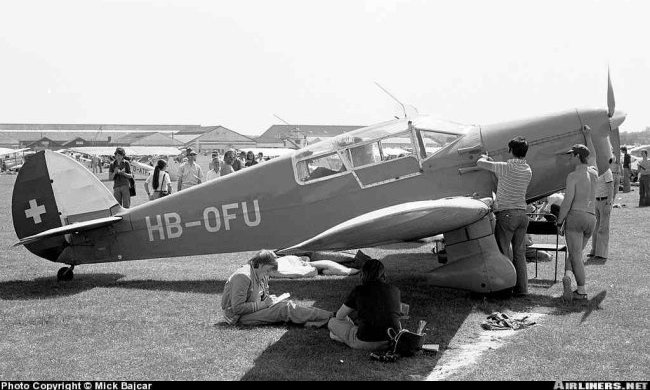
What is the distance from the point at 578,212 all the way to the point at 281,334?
3711mm

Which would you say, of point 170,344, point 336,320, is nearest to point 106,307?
point 170,344

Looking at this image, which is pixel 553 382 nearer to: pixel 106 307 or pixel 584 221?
pixel 584 221

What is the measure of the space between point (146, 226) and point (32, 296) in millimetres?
1665

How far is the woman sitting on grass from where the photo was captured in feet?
18.6

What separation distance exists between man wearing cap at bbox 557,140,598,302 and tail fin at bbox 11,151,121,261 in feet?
19.6

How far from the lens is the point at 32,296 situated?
805cm

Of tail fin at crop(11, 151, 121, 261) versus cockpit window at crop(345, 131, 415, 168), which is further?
tail fin at crop(11, 151, 121, 261)

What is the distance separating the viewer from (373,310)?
5664 mm

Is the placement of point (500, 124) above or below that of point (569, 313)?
above

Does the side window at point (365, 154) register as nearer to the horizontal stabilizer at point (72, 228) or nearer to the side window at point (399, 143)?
the side window at point (399, 143)

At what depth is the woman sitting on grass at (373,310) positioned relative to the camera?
566 centimetres

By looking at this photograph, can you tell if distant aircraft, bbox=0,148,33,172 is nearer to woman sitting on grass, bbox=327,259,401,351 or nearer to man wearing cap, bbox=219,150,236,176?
man wearing cap, bbox=219,150,236,176

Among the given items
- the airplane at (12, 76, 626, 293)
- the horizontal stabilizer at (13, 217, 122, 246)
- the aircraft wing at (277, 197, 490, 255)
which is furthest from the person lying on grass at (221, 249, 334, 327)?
the horizontal stabilizer at (13, 217, 122, 246)

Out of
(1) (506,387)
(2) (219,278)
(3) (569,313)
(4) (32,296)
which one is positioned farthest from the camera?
(2) (219,278)
